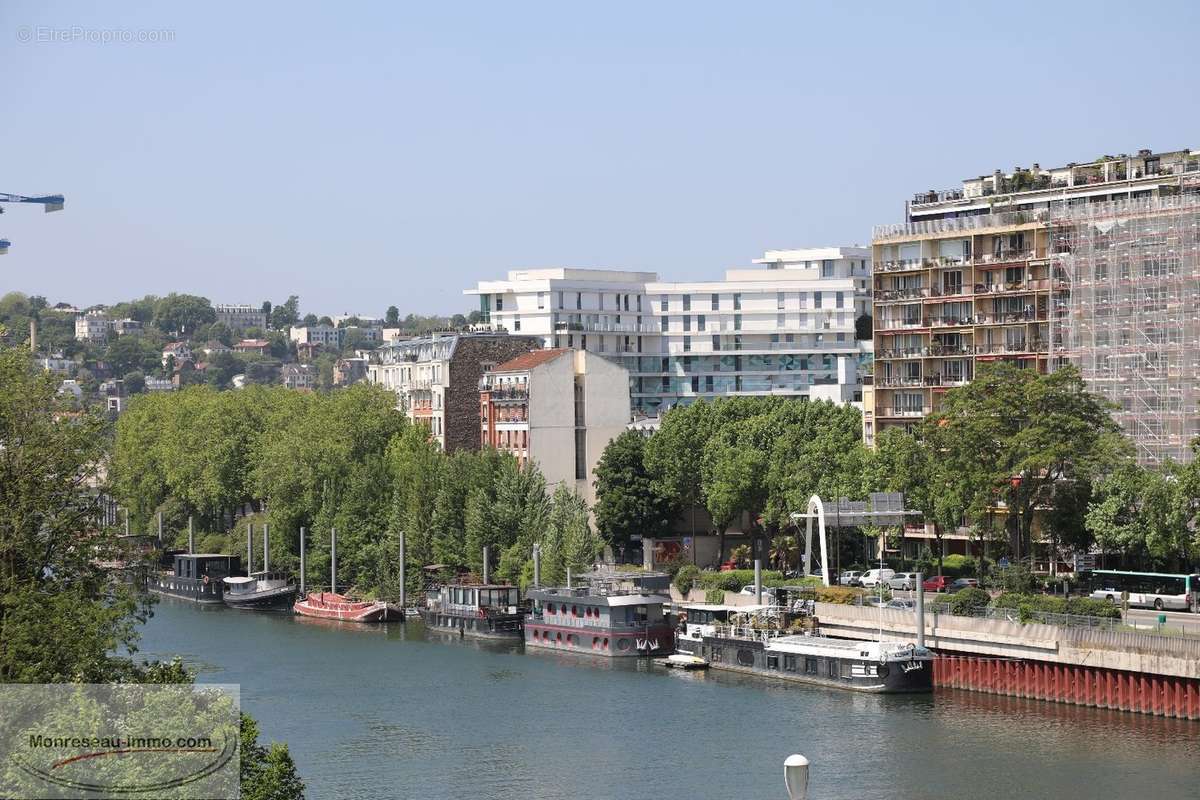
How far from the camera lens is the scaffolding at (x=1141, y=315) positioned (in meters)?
89.4

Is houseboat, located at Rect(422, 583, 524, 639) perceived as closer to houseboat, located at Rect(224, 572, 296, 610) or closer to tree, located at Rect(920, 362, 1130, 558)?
houseboat, located at Rect(224, 572, 296, 610)

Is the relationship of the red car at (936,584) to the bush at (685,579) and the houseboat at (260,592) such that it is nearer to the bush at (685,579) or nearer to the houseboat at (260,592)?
the bush at (685,579)

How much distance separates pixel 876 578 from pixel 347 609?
32113 millimetres

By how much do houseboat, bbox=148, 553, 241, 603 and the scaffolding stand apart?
58.0 m

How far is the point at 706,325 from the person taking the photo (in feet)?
512

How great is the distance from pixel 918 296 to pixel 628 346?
175ft

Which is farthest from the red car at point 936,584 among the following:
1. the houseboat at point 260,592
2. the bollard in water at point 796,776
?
the bollard in water at point 796,776

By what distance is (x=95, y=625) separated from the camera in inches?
1713

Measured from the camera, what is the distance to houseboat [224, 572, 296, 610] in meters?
119

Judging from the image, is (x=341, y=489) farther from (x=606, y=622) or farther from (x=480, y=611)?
(x=606, y=622)

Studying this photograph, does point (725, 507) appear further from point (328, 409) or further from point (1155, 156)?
point (328, 409)

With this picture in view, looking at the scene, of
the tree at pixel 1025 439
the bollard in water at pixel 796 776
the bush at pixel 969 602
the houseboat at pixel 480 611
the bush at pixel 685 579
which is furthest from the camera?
the houseboat at pixel 480 611

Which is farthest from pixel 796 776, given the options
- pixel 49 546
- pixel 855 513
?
pixel 855 513

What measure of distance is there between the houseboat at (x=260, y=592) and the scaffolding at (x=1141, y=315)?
164ft
